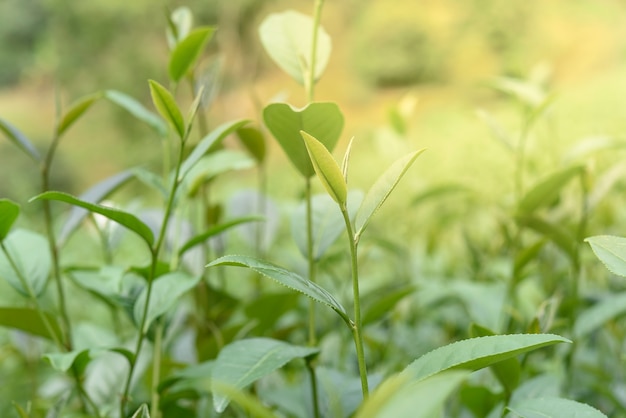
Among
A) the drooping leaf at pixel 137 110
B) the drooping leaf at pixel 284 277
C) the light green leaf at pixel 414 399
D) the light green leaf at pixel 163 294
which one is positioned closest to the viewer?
the light green leaf at pixel 414 399

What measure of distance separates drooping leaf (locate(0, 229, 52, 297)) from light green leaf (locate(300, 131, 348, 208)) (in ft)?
0.78

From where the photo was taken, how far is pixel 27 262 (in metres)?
0.47

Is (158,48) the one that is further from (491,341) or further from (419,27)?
(491,341)

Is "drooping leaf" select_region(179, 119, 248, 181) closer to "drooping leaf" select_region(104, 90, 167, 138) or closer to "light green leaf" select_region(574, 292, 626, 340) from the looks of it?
"drooping leaf" select_region(104, 90, 167, 138)

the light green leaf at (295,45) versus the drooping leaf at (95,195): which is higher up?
the light green leaf at (295,45)

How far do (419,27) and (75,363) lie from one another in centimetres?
412

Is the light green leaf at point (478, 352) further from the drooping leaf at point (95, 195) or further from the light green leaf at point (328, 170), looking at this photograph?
the drooping leaf at point (95, 195)

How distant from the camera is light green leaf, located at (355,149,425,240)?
0.28 meters

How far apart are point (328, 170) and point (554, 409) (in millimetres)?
143

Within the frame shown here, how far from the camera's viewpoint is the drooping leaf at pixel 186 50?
43 cm

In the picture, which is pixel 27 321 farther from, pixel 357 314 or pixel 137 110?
pixel 357 314

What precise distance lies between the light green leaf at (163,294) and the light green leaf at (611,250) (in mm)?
217

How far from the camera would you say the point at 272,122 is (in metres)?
0.36

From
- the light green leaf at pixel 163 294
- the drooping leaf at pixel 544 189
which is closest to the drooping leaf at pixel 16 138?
the light green leaf at pixel 163 294
